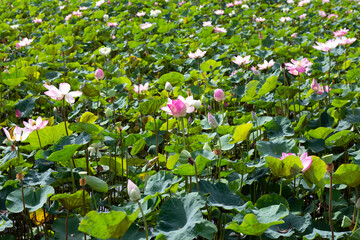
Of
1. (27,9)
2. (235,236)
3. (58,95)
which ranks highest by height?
(58,95)

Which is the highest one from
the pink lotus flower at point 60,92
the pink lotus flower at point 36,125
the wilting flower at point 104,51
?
the pink lotus flower at point 60,92

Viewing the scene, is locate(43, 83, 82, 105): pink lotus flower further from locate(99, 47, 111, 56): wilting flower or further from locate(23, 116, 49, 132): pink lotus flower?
locate(99, 47, 111, 56): wilting flower

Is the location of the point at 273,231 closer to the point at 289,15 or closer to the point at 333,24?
the point at 333,24

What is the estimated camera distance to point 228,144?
1.58 m

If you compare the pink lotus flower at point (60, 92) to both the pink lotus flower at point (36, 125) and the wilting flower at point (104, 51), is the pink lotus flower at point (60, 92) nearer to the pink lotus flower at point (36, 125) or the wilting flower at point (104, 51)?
the pink lotus flower at point (36, 125)

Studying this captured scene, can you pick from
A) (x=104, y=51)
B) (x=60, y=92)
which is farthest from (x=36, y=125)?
(x=104, y=51)

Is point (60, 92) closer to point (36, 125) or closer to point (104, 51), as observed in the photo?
point (36, 125)

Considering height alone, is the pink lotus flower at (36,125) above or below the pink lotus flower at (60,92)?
below

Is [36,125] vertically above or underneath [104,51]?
above

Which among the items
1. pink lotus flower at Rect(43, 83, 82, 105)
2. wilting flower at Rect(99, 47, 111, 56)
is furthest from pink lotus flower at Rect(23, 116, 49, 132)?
wilting flower at Rect(99, 47, 111, 56)

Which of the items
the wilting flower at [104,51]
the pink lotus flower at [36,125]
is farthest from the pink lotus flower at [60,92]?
the wilting flower at [104,51]

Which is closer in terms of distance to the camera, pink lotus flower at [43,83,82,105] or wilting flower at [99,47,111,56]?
pink lotus flower at [43,83,82,105]

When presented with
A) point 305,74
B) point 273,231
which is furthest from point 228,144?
point 305,74

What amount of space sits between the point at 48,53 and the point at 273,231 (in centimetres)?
302
